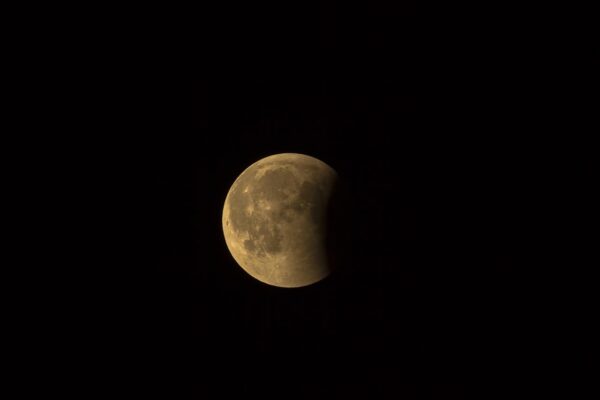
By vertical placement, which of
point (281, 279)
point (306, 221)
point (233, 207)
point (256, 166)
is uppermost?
point (256, 166)

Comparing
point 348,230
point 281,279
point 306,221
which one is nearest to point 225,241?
point 281,279

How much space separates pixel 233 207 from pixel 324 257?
37.4 inches

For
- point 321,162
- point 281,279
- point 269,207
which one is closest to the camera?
point 269,207

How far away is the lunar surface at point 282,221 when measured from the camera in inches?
119

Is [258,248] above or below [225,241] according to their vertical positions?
below

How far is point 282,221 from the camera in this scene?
3002mm

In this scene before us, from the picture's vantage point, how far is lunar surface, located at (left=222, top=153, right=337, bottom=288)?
9.91ft

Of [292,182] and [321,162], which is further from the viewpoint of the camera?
[321,162]

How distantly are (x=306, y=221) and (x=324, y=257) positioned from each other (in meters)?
0.41

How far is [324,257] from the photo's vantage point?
321 centimetres

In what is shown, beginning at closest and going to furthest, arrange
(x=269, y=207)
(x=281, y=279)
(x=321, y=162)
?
(x=269, y=207) → (x=281, y=279) → (x=321, y=162)

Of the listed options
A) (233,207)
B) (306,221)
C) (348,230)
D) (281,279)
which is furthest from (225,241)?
(348,230)

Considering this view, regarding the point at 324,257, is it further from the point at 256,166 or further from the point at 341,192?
the point at 256,166

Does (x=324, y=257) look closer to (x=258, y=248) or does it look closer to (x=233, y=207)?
(x=258, y=248)
